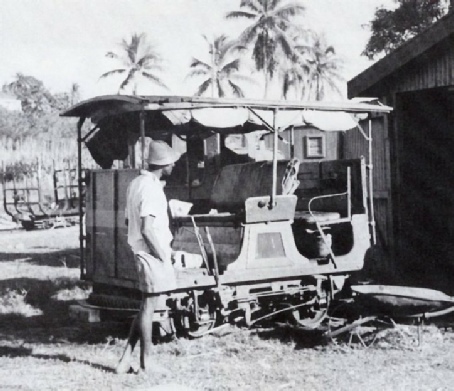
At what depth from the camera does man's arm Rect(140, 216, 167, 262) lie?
22.4 feet

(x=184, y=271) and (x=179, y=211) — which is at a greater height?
(x=179, y=211)

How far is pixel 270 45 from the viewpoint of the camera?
47.0 m

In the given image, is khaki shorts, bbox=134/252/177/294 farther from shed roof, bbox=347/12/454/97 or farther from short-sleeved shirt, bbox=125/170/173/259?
shed roof, bbox=347/12/454/97

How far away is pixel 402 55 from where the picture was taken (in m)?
11.9

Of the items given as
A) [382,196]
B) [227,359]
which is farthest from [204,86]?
[227,359]

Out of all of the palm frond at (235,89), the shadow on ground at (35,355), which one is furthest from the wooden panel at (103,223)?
the palm frond at (235,89)

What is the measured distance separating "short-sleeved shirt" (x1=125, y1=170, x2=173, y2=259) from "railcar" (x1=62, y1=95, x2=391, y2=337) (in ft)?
3.02

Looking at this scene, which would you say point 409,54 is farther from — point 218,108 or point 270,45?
point 270,45

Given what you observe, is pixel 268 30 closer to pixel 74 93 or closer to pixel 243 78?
pixel 243 78

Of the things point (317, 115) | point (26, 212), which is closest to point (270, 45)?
point (26, 212)

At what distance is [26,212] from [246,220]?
2084cm

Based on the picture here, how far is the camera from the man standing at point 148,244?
6.88 meters

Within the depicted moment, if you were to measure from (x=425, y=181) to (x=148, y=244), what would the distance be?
→ 753cm

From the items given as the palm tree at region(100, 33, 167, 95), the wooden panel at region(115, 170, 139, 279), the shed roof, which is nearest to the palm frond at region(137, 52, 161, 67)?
the palm tree at region(100, 33, 167, 95)
